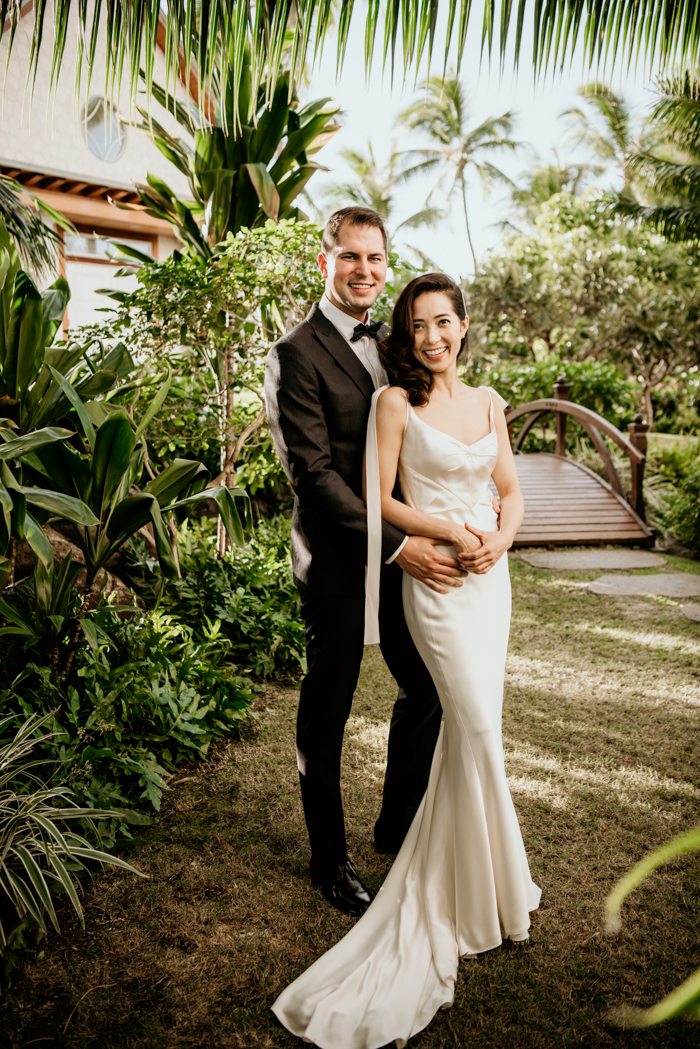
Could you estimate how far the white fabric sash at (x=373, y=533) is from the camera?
2373 millimetres

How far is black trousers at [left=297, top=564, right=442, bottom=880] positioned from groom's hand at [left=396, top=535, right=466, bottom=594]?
0.83ft

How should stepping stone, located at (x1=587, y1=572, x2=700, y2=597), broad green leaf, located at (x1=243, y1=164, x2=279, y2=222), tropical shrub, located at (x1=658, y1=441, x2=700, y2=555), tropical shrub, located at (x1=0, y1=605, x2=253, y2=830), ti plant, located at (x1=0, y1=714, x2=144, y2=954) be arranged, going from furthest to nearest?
1. tropical shrub, located at (x1=658, y1=441, x2=700, y2=555)
2. stepping stone, located at (x1=587, y1=572, x2=700, y2=597)
3. broad green leaf, located at (x1=243, y1=164, x2=279, y2=222)
4. tropical shrub, located at (x1=0, y1=605, x2=253, y2=830)
5. ti plant, located at (x1=0, y1=714, x2=144, y2=954)

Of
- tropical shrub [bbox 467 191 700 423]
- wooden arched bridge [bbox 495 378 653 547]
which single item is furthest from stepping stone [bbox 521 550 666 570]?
tropical shrub [bbox 467 191 700 423]

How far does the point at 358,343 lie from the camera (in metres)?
2.61

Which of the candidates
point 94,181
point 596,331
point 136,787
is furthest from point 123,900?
point 596,331

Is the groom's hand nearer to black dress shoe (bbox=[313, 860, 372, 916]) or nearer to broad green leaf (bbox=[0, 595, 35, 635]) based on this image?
black dress shoe (bbox=[313, 860, 372, 916])

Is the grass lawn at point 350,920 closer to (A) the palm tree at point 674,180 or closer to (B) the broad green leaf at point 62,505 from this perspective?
(B) the broad green leaf at point 62,505


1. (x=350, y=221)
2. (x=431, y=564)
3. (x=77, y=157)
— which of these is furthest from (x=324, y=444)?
(x=77, y=157)

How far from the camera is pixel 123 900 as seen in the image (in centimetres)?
258

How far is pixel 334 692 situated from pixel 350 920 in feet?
2.43

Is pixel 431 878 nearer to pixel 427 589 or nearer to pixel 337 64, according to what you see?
pixel 427 589

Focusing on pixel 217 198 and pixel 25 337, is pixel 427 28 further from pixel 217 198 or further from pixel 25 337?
pixel 217 198

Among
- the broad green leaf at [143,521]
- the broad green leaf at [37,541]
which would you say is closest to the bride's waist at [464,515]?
the broad green leaf at [143,521]

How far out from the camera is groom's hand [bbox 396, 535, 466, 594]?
7.72 ft
